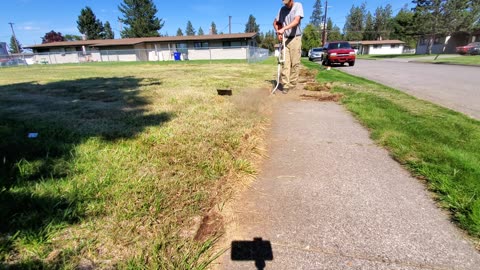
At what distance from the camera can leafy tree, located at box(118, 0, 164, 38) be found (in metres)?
56.8

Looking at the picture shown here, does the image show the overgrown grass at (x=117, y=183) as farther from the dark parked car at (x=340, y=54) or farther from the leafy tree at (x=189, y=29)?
the leafy tree at (x=189, y=29)

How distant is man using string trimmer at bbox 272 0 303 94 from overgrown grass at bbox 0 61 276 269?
262 centimetres

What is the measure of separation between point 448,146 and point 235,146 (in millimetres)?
2241

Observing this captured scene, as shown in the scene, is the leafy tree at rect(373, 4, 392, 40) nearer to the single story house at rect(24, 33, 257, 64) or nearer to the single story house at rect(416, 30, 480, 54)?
the single story house at rect(416, 30, 480, 54)

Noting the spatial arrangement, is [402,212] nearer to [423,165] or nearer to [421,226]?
[421,226]

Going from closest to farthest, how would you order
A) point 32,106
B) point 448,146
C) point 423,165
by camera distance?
1. point 423,165
2. point 448,146
3. point 32,106

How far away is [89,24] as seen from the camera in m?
60.0

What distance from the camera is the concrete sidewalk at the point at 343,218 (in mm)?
1354

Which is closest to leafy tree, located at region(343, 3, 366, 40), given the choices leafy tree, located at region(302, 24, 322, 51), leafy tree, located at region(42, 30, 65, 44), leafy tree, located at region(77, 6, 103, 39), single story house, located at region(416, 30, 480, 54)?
leafy tree, located at region(302, 24, 322, 51)

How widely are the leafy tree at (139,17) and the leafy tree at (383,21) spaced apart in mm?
76665

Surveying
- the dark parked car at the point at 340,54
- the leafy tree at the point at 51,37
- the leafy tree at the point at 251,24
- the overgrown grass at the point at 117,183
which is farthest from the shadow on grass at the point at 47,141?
the leafy tree at the point at 251,24

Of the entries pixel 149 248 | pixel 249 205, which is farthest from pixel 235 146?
pixel 149 248

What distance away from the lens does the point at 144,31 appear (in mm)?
57500

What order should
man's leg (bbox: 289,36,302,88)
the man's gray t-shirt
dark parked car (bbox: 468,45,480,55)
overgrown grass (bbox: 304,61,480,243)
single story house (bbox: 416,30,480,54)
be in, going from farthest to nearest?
1. single story house (bbox: 416,30,480,54)
2. dark parked car (bbox: 468,45,480,55)
3. man's leg (bbox: 289,36,302,88)
4. the man's gray t-shirt
5. overgrown grass (bbox: 304,61,480,243)
